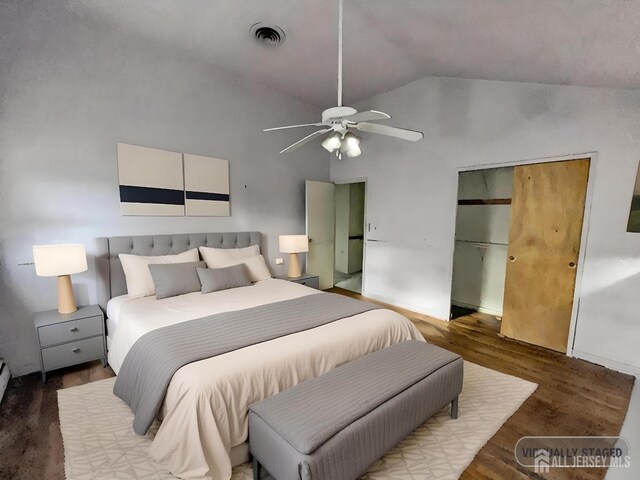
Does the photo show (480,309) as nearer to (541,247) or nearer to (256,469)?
(541,247)

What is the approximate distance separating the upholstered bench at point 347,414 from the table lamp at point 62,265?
2.05 metres

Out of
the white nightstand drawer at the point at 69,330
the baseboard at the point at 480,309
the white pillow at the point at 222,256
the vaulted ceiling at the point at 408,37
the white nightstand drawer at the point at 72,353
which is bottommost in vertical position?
the baseboard at the point at 480,309

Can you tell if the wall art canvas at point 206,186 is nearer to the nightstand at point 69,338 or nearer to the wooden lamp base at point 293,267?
the wooden lamp base at point 293,267

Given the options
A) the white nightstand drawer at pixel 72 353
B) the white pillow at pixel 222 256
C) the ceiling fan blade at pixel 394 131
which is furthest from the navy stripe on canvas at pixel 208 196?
the ceiling fan blade at pixel 394 131

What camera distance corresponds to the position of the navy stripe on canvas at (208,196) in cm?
343

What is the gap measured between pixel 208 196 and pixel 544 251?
3.81 metres

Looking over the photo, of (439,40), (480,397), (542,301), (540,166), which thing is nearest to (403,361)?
(480,397)

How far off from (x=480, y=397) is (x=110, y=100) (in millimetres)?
4223

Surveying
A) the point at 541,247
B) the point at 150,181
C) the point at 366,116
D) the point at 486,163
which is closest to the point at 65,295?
the point at 150,181

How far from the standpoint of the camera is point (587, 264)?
8.78 feet

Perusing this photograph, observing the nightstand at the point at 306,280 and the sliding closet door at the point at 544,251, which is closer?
the sliding closet door at the point at 544,251

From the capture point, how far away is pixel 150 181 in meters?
3.12

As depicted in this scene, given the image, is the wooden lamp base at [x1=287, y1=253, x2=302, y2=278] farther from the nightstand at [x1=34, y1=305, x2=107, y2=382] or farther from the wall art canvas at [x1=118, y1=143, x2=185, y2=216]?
the nightstand at [x1=34, y1=305, x2=107, y2=382]

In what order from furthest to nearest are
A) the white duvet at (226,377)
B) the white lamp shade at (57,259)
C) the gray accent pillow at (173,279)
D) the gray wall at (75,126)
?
the gray accent pillow at (173,279) → the gray wall at (75,126) → the white lamp shade at (57,259) → the white duvet at (226,377)
